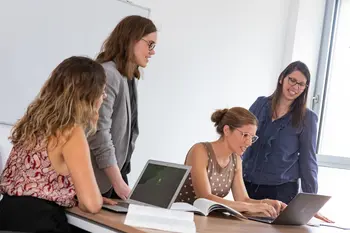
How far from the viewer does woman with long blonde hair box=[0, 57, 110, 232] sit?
6.02 ft

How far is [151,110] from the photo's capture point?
12.9 ft

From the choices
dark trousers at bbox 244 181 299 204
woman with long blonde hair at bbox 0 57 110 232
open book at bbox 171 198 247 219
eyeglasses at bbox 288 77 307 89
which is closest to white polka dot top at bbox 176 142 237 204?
dark trousers at bbox 244 181 299 204

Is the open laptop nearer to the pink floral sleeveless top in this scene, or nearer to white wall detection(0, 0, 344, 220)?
the pink floral sleeveless top

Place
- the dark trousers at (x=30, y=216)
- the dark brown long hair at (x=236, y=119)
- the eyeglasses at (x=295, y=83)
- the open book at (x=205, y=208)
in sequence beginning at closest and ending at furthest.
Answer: the dark trousers at (x=30, y=216)
the open book at (x=205, y=208)
the dark brown long hair at (x=236, y=119)
the eyeglasses at (x=295, y=83)

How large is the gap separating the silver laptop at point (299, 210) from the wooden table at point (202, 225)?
1.7 inches

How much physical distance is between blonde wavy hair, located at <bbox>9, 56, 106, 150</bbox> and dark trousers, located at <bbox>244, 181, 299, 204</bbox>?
1.45 metres

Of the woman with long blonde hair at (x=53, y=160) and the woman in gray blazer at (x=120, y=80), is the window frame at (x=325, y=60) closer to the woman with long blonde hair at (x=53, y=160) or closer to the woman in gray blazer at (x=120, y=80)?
the woman in gray blazer at (x=120, y=80)

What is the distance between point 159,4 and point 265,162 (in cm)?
139

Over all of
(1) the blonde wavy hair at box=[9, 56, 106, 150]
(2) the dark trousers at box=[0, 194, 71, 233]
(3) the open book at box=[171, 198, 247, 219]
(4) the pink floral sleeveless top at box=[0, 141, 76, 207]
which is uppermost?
(1) the blonde wavy hair at box=[9, 56, 106, 150]

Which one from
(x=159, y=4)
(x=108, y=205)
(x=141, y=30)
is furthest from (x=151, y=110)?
(x=108, y=205)

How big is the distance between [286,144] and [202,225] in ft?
4.51

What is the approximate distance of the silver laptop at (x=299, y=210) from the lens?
7.65 ft

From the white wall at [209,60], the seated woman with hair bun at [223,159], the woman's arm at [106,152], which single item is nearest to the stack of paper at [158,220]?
the woman's arm at [106,152]

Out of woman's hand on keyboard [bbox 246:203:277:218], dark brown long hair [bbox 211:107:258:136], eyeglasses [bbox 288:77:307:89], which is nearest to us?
woman's hand on keyboard [bbox 246:203:277:218]
